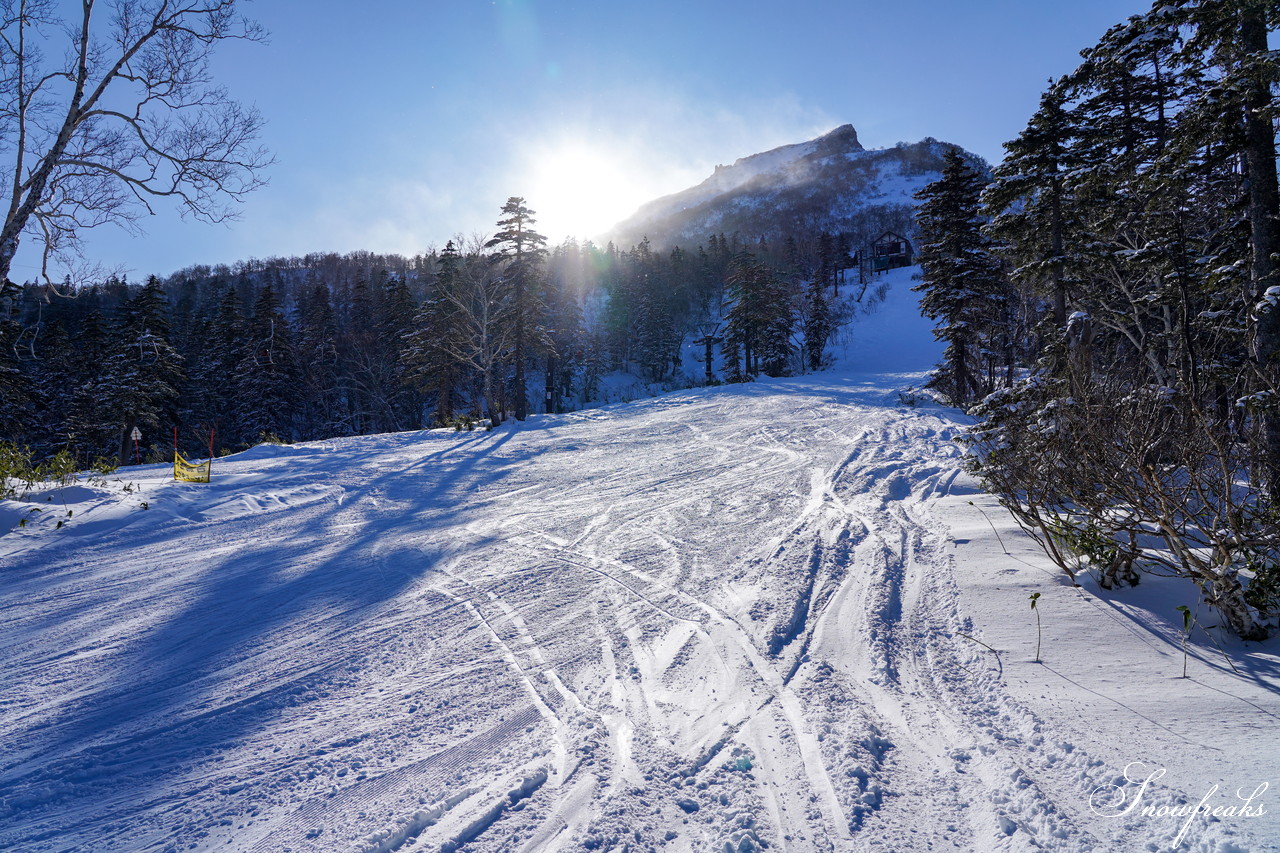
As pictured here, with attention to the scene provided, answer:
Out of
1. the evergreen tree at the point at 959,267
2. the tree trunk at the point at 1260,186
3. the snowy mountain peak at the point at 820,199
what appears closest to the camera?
the tree trunk at the point at 1260,186

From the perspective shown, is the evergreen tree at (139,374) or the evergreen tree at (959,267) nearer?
the evergreen tree at (959,267)

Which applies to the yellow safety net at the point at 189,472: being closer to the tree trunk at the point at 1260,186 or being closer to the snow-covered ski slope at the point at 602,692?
the snow-covered ski slope at the point at 602,692

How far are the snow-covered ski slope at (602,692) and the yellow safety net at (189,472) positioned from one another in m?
1.55

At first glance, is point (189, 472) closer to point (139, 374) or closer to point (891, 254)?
point (139, 374)

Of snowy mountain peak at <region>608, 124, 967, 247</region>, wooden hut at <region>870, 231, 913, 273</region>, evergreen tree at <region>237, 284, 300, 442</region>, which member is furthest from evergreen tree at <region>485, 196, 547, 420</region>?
snowy mountain peak at <region>608, 124, 967, 247</region>

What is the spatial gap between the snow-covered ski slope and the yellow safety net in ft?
5.09

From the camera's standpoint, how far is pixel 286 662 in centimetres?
359

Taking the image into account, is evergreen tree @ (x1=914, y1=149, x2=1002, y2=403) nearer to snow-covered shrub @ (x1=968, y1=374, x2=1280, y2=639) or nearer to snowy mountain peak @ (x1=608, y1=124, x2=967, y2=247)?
snow-covered shrub @ (x1=968, y1=374, x2=1280, y2=639)

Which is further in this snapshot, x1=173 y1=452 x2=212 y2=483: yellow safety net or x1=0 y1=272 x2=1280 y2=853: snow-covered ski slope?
x1=173 y1=452 x2=212 y2=483: yellow safety net

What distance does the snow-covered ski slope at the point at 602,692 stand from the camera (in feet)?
7.37
